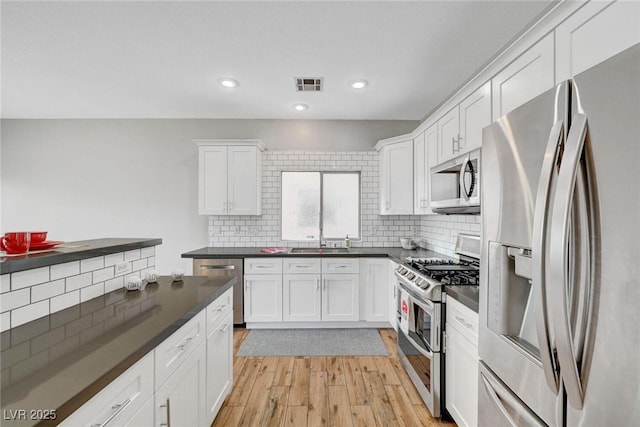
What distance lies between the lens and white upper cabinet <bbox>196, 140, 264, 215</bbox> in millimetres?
3729

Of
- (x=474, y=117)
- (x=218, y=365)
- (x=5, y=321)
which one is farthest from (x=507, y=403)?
Answer: (x=5, y=321)

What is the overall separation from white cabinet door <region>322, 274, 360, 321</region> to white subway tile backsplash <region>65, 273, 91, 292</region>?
2.37 meters

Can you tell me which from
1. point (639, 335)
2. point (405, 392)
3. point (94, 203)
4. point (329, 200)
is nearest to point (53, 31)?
point (94, 203)

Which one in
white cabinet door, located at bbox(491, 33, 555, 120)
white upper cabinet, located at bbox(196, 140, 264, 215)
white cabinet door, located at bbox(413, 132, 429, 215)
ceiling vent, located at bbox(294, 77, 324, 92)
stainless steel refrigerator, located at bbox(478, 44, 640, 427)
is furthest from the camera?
white upper cabinet, located at bbox(196, 140, 264, 215)

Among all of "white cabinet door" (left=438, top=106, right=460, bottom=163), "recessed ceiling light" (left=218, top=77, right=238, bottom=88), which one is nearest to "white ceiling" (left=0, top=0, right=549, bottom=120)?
"recessed ceiling light" (left=218, top=77, right=238, bottom=88)

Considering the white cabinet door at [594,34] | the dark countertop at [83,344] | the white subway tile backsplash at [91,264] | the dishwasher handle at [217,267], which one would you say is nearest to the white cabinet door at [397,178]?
the dishwasher handle at [217,267]

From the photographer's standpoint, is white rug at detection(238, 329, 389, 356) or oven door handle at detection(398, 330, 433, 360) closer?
oven door handle at detection(398, 330, 433, 360)

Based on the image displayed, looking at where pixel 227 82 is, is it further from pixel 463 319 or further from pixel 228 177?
pixel 463 319

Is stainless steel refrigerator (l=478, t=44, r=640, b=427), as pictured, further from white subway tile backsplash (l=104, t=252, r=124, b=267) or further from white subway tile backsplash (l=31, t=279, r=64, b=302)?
white subway tile backsplash (l=104, t=252, r=124, b=267)

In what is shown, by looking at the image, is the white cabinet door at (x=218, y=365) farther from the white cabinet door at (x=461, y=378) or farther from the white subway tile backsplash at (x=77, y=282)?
the white cabinet door at (x=461, y=378)

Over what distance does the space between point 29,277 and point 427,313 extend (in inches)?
87.1

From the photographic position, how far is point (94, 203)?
413cm

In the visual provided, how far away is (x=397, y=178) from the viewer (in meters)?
3.65

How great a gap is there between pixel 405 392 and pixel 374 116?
3.24 m
